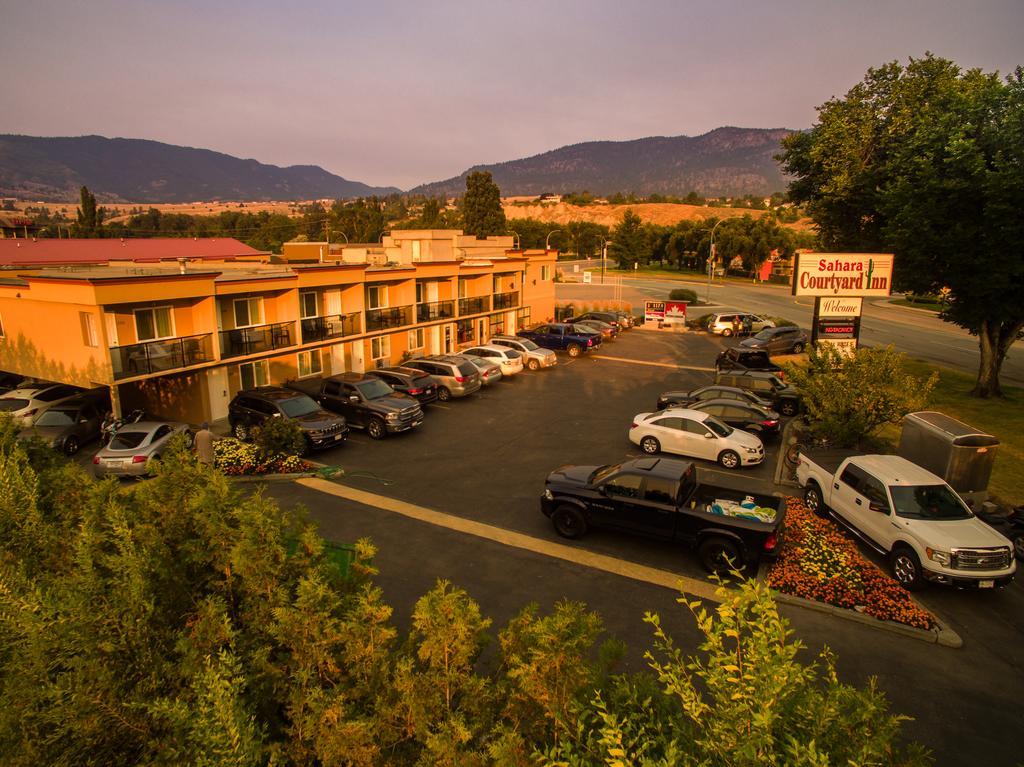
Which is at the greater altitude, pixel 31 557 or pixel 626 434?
pixel 31 557

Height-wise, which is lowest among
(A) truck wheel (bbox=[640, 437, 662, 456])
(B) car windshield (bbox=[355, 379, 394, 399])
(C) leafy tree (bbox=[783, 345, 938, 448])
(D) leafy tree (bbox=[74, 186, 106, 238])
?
(A) truck wheel (bbox=[640, 437, 662, 456])

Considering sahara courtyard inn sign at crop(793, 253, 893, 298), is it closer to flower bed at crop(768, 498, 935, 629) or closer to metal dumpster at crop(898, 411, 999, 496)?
metal dumpster at crop(898, 411, 999, 496)

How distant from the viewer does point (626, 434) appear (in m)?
20.6

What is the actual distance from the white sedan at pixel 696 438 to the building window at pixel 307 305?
1614 centimetres

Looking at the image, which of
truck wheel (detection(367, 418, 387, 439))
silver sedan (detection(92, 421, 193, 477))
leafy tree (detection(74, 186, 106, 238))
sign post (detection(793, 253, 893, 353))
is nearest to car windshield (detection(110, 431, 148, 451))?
silver sedan (detection(92, 421, 193, 477))

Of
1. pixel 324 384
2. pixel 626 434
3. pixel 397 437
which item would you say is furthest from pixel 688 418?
pixel 324 384

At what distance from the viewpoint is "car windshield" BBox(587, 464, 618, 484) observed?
43.1ft

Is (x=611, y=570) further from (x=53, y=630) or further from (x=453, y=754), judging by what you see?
(x=53, y=630)

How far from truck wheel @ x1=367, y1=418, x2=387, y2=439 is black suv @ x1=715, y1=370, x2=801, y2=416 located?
13.9 meters

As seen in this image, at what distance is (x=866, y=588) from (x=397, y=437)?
14.7 metres

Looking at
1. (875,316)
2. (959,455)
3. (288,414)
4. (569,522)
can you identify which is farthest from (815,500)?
(875,316)

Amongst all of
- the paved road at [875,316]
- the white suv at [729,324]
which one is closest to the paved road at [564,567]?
the paved road at [875,316]

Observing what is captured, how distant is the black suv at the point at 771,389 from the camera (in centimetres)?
2328

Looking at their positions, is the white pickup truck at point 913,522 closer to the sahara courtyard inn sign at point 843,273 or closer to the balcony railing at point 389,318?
the sahara courtyard inn sign at point 843,273
